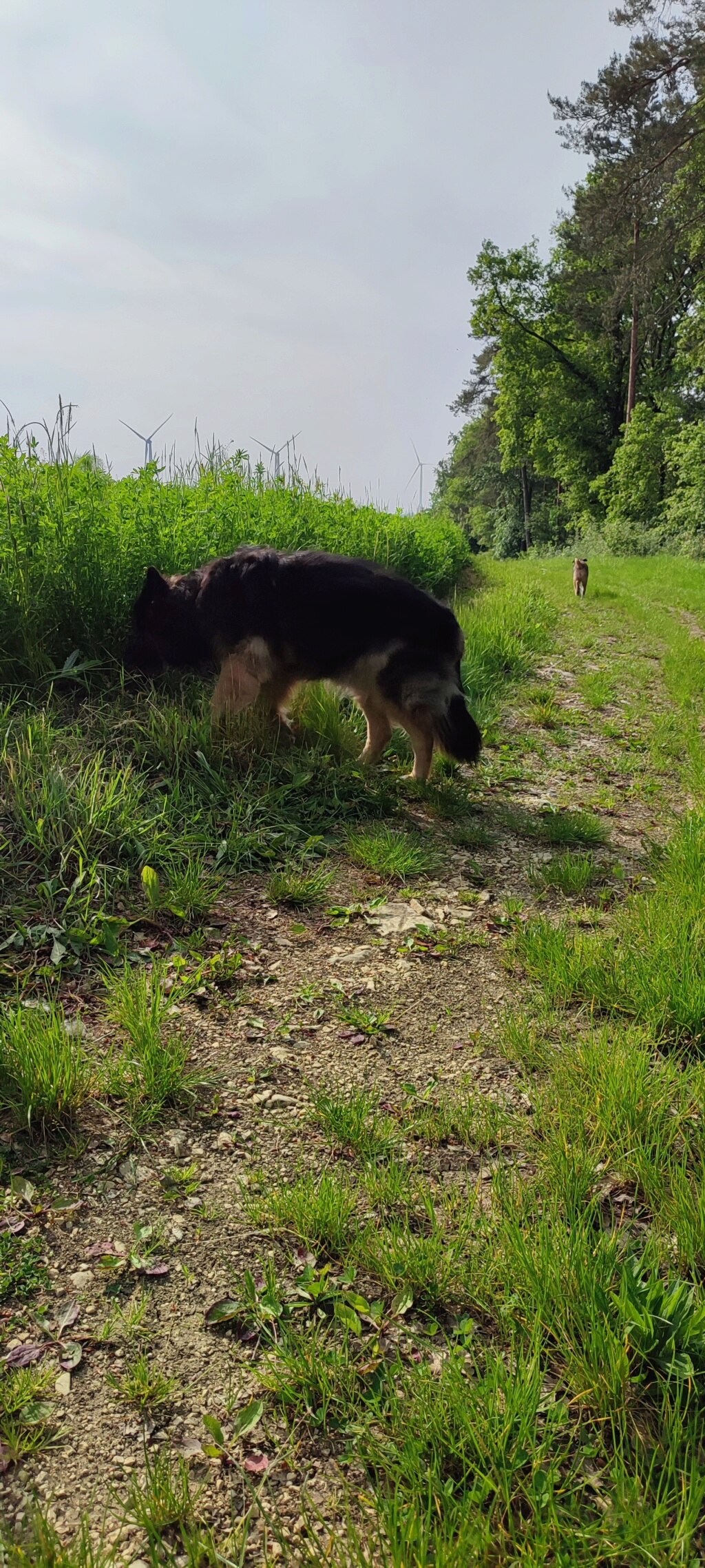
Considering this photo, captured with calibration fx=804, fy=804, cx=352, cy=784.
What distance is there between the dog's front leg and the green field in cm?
42

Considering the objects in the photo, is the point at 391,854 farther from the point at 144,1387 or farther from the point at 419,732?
the point at 144,1387

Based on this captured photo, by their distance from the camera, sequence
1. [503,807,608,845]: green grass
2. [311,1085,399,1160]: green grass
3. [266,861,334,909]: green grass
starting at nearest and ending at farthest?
1. [311,1085,399,1160]: green grass
2. [266,861,334,909]: green grass
3. [503,807,608,845]: green grass

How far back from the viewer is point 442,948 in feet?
11.3

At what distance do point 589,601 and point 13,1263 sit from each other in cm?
1481

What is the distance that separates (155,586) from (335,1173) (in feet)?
13.8

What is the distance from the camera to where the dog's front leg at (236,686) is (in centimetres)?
514

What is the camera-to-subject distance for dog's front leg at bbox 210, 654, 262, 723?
5137 millimetres

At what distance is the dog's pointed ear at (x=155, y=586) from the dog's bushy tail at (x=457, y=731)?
1.99 m

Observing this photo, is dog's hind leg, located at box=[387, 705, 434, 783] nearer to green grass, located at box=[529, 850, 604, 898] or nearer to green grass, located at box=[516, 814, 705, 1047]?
green grass, located at box=[529, 850, 604, 898]

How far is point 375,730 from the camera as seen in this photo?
18.3 feet

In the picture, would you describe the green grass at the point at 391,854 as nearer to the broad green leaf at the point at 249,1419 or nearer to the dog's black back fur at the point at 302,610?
the dog's black back fur at the point at 302,610

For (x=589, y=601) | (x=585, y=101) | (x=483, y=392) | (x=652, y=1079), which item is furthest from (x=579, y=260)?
(x=652, y=1079)

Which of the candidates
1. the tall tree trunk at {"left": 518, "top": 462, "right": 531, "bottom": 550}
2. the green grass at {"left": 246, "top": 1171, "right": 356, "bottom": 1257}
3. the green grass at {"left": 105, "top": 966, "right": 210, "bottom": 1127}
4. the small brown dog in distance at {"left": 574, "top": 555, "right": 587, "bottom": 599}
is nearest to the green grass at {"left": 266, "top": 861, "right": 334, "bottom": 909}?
the green grass at {"left": 105, "top": 966, "right": 210, "bottom": 1127}

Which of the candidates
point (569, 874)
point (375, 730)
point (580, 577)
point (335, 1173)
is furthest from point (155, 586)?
point (580, 577)
